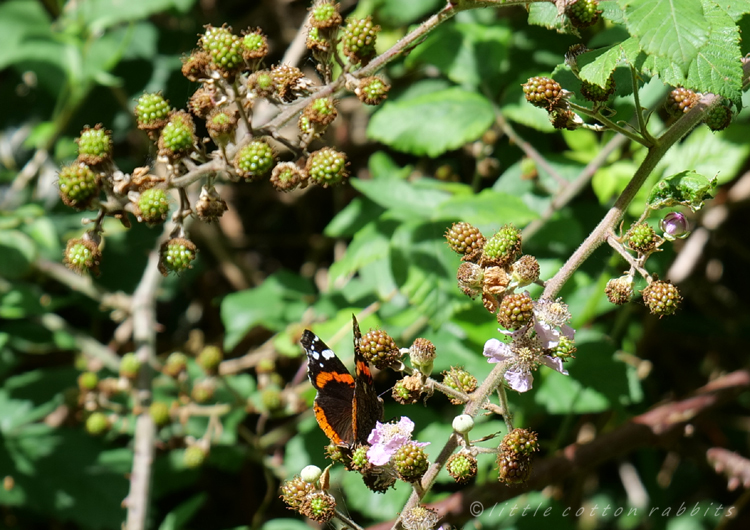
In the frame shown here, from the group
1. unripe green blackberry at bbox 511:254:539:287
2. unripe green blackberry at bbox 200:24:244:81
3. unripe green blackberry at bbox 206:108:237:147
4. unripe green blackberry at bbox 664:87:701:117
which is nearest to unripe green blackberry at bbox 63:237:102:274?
unripe green blackberry at bbox 206:108:237:147

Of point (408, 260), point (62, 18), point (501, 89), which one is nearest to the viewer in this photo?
point (408, 260)

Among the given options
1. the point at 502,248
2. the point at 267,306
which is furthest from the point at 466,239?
the point at 267,306

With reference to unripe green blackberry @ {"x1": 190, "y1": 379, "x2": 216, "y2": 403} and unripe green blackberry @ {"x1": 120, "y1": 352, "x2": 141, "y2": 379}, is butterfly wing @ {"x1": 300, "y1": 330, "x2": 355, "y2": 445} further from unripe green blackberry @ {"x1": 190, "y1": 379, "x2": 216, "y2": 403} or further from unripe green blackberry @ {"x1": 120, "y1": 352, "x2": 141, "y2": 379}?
unripe green blackberry @ {"x1": 120, "y1": 352, "x2": 141, "y2": 379}

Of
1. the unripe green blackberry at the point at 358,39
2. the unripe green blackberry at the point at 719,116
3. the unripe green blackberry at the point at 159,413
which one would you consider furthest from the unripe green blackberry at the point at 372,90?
the unripe green blackberry at the point at 159,413

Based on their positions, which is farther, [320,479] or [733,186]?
[733,186]

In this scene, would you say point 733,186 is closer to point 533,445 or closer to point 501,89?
point 501,89

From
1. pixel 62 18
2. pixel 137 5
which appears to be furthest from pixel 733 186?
pixel 62 18
